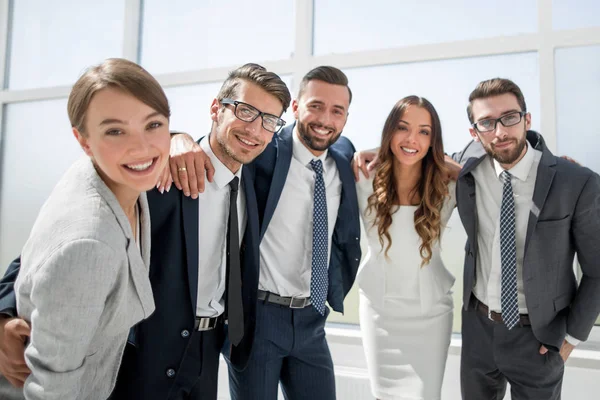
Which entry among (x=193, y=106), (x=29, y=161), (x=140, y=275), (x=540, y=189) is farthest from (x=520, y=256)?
(x=29, y=161)

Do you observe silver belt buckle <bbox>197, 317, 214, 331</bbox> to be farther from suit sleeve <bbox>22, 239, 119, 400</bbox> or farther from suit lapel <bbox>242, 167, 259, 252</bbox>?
suit sleeve <bbox>22, 239, 119, 400</bbox>

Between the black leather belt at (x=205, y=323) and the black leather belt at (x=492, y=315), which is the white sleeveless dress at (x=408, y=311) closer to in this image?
the black leather belt at (x=492, y=315)

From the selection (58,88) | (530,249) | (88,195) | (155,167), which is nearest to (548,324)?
(530,249)

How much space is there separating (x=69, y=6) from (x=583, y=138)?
4.42m

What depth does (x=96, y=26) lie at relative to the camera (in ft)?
13.7

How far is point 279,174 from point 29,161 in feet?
11.3

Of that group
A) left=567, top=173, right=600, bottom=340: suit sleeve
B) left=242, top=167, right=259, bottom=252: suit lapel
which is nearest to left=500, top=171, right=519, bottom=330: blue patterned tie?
left=567, top=173, right=600, bottom=340: suit sleeve

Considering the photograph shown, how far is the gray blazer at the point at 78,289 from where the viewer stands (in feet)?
2.97

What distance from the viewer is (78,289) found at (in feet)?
2.99

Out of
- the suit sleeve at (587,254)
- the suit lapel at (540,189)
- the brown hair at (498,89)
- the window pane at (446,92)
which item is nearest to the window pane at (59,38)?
the window pane at (446,92)

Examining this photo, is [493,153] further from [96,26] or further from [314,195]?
[96,26]

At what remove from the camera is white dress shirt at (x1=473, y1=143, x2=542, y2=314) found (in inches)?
77.5

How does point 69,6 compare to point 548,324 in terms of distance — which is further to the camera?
point 69,6

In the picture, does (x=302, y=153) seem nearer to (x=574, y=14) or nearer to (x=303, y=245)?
(x=303, y=245)
